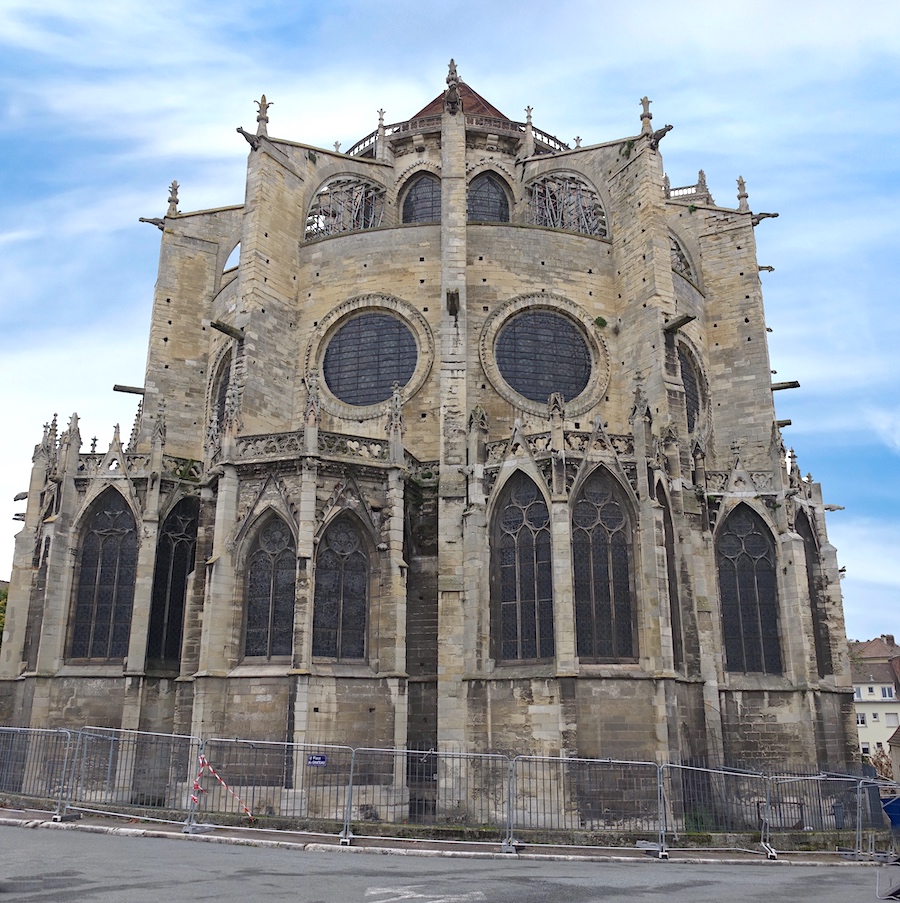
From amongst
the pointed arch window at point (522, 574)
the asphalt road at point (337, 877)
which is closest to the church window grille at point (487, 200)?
the pointed arch window at point (522, 574)

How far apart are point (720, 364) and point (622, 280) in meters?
4.26

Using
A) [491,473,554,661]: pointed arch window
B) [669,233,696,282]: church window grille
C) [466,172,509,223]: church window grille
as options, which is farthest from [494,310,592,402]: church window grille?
[466,172,509,223]: church window grille

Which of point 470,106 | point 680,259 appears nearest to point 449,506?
point 680,259

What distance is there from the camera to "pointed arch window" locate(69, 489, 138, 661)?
786 inches

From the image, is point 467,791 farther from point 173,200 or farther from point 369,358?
point 173,200

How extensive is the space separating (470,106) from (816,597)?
2406 centimetres

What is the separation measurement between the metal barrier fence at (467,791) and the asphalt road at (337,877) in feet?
10.6

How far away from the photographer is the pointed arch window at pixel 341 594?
56.1 ft

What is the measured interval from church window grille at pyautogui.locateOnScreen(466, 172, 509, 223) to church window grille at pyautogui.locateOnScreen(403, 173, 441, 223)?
3.60ft

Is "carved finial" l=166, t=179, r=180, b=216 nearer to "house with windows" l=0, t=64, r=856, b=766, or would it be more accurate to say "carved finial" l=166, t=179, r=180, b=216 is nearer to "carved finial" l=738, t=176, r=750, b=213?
"house with windows" l=0, t=64, r=856, b=766

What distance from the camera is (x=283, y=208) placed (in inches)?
917

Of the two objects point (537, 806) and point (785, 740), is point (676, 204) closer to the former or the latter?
point (785, 740)

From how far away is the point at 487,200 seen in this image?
2984cm

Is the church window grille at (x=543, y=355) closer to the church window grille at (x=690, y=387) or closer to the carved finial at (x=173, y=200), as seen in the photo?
the church window grille at (x=690, y=387)
